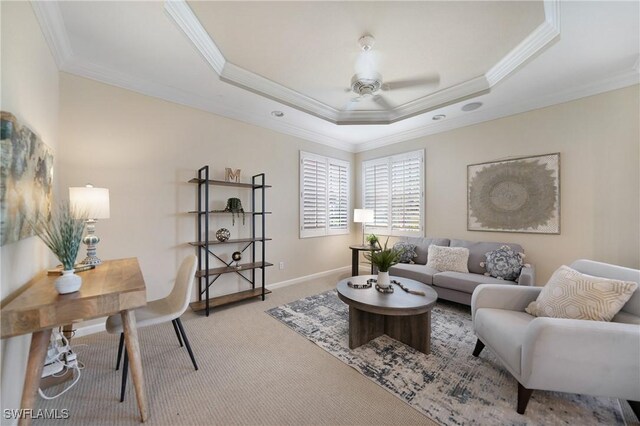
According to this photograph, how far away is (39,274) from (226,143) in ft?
7.57

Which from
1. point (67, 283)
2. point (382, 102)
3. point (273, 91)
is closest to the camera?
point (67, 283)

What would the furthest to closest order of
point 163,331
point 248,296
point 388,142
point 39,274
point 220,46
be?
point 388,142, point 248,296, point 163,331, point 220,46, point 39,274

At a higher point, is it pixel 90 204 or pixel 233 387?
pixel 90 204

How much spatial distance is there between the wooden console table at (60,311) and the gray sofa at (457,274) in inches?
121

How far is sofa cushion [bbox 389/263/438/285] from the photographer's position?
325 centimetres

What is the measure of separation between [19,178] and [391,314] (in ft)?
8.43

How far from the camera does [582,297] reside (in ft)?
5.32

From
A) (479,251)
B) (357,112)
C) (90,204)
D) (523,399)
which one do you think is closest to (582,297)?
(523,399)

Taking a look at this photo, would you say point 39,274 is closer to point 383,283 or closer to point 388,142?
point 383,283

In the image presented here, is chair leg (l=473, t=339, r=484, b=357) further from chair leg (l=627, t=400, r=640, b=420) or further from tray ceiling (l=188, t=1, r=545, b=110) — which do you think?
tray ceiling (l=188, t=1, r=545, b=110)

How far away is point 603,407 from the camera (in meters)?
1.56

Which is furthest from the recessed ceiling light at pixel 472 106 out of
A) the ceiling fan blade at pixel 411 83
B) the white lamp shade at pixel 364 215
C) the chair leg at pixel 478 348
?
the chair leg at pixel 478 348

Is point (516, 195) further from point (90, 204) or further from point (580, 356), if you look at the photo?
point (90, 204)

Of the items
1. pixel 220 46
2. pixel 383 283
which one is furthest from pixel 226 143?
pixel 383 283
